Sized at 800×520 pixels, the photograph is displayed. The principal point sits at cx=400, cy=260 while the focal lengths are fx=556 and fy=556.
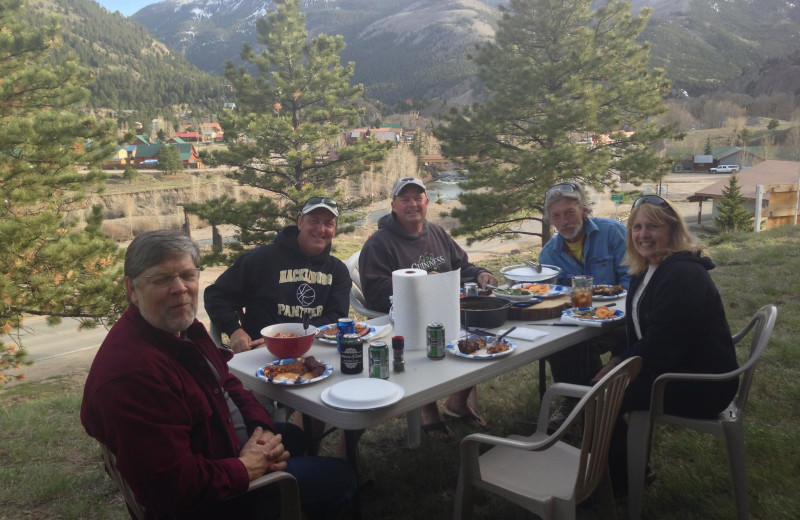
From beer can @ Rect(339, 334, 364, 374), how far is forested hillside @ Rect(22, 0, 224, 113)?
289ft

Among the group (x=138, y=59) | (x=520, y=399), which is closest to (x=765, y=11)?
(x=138, y=59)

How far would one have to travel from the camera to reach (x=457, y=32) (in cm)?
15888

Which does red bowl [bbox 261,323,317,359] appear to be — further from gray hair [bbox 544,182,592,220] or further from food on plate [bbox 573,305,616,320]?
gray hair [bbox 544,182,592,220]

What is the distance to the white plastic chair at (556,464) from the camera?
166cm

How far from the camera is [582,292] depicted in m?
2.67

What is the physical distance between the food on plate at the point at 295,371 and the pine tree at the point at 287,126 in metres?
17.4

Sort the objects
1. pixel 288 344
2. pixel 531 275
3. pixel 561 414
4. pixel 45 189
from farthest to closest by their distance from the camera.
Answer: pixel 45 189 → pixel 561 414 → pixel 531 275 → pixel 288 344

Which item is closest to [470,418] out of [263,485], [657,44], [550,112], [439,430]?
[439,430]

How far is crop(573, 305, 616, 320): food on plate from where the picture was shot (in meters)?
2.52

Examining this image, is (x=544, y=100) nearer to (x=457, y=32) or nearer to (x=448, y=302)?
(x=448, y=302)

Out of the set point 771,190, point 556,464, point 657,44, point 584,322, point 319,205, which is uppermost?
point 657,44

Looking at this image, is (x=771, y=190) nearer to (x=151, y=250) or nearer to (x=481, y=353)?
(x=481, y=353)

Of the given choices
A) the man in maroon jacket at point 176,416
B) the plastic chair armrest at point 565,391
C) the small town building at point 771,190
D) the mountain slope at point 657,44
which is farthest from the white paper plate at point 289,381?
the mountain slope at point 657,44

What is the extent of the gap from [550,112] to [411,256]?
15201 millimetres
